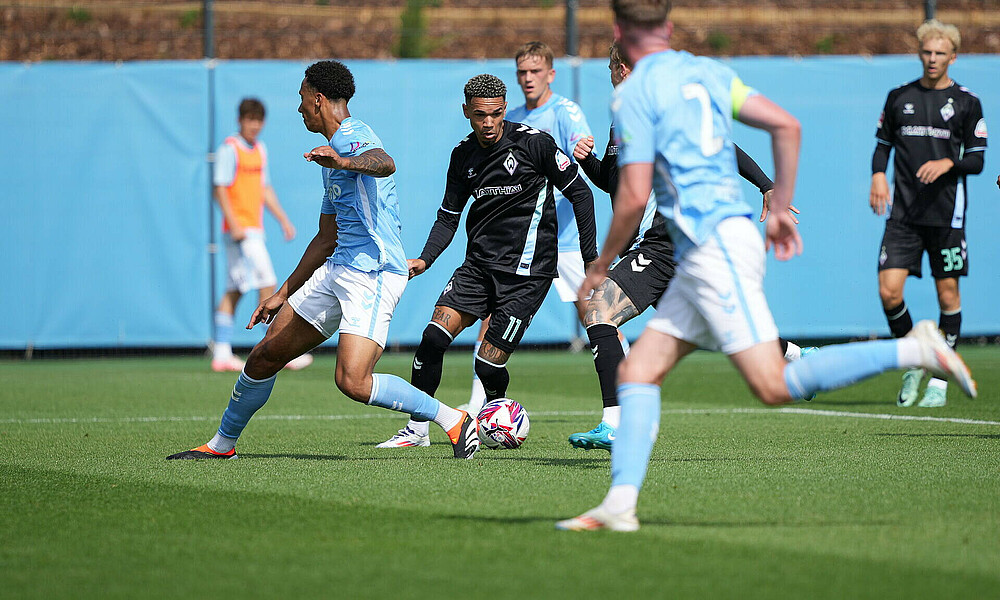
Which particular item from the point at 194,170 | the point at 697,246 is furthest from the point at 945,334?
the point at 194,170

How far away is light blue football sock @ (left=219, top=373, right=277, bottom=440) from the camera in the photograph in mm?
6832

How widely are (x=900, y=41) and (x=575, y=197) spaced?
20.7 m

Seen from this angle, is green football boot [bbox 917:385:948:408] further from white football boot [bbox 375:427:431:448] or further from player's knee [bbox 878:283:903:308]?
white football boot [bbox 375:427:431:448]

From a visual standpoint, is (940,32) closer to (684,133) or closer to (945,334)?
(945,334)

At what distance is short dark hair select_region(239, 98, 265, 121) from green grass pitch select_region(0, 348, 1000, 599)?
4857 millimetres

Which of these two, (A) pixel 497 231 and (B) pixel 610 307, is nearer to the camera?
(B) pixel 610 307

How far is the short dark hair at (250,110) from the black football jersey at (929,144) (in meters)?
6.46

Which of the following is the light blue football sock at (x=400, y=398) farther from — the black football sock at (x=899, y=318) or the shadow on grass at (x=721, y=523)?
the black football sock at (x=899, y=318)

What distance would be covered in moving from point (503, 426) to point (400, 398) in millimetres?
690

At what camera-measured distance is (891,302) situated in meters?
9.76

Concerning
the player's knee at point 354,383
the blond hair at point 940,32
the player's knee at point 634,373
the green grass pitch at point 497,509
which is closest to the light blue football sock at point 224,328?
the green grass pitch at point 497,509

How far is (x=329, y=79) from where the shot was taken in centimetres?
662

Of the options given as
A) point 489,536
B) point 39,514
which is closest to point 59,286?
point 39,514

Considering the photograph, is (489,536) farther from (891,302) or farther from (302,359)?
(302,359)
